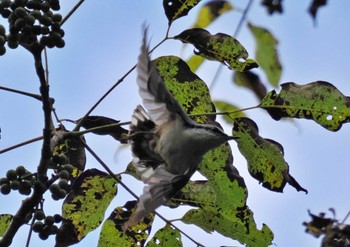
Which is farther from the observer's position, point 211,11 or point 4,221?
point 4,221

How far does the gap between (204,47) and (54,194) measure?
2.46ft

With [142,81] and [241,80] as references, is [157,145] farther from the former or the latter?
[241,80]

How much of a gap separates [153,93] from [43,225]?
66cm

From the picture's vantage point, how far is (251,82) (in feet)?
7.40

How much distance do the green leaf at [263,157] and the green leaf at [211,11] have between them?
443 millimetres

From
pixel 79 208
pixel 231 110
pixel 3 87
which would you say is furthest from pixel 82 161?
pixel 231 110

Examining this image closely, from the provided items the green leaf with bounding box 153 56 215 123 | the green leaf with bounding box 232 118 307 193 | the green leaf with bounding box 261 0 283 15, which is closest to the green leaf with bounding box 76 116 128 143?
the green leaf with bounding box 153 56 215 123

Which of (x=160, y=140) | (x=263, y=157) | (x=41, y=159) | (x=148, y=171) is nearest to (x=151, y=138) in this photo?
(x=160, y=140)

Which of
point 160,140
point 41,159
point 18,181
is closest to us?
point 41,159

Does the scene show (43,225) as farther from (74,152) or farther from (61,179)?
(74,152)

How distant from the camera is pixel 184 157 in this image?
293cm

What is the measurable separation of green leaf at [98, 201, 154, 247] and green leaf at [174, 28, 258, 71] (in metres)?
0.64

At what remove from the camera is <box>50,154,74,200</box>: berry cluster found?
2471 mm

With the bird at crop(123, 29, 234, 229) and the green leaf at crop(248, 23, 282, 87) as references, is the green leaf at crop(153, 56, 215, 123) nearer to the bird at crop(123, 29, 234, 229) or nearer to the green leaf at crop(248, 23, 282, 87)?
the bird at crop(123, 29, 234, 229)
